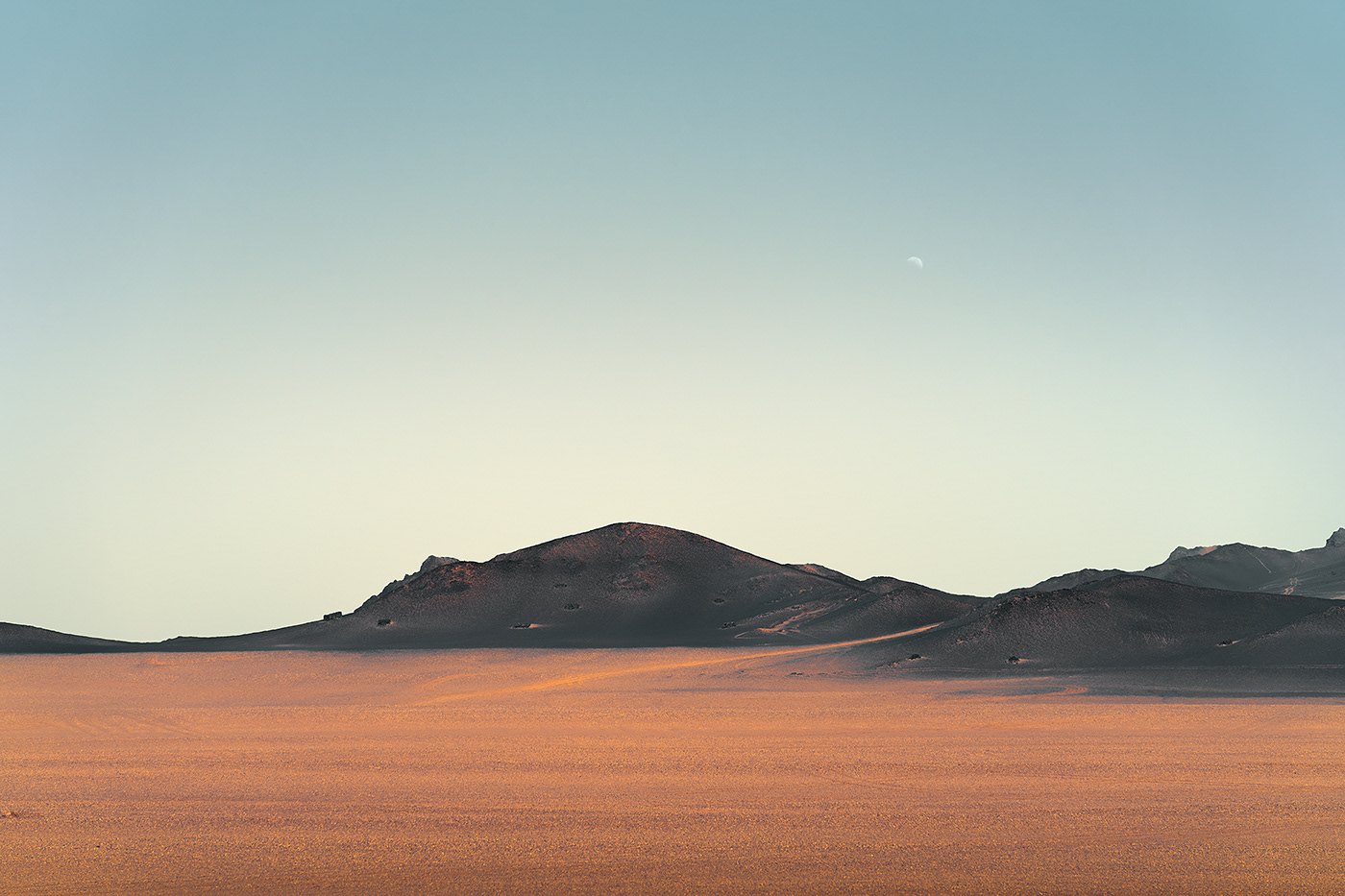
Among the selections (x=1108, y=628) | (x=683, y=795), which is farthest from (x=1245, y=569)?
(x=683, y=795)

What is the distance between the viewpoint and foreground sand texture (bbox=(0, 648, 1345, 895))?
58.7ft

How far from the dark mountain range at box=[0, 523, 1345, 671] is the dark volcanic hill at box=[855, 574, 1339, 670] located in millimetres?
107

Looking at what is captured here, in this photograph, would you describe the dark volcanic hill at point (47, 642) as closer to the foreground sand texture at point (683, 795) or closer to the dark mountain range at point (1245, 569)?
the foreground sand texture at point (683, 795)

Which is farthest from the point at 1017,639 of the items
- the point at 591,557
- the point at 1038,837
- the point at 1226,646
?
the point at 591,557

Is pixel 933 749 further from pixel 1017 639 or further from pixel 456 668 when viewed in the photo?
pixel 456 668

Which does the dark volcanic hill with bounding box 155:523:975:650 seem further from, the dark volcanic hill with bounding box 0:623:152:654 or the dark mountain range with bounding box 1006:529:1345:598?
the dark mountain range with bounding box 1006:529:1345:598

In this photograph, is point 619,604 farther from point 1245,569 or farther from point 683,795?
point 1245,569

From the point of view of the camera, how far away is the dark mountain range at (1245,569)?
413 ft

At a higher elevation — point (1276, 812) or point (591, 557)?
point (591, 557)

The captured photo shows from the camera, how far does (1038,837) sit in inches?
786

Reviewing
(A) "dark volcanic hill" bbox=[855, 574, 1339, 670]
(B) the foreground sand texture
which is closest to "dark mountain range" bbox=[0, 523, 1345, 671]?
(A) "dark volcanic hill" bbox=[855, 574, 1339, 670]

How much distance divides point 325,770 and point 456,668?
34767mm

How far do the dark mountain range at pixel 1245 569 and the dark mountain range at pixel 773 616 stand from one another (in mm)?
872

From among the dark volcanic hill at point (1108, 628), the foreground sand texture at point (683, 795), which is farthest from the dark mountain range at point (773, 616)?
the foreground sand texture at point (683, 795)
